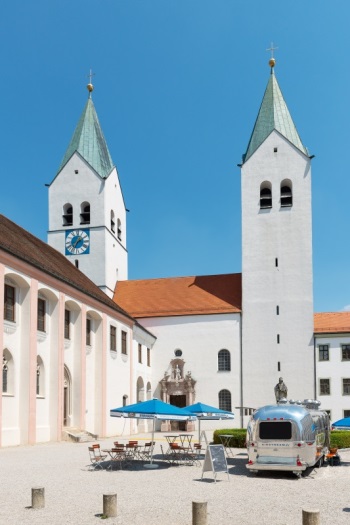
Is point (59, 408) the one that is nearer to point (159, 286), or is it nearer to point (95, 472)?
point (95, 472)

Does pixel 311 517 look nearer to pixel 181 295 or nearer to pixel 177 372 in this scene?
pixel 177 372

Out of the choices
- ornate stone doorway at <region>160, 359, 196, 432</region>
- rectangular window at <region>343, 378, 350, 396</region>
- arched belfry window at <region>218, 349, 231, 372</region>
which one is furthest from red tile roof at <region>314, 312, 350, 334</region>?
ornate stone doorway at <region>160, 359, 196, 432</region>

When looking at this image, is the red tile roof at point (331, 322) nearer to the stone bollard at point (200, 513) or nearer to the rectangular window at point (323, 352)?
the rectangular window at point (323, 352)

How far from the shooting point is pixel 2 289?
26188 millimetres

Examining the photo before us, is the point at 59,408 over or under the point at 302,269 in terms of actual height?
under

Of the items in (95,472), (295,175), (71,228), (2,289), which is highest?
(295,175)

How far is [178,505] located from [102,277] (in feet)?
128

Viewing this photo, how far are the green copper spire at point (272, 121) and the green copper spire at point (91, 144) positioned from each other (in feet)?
39.7

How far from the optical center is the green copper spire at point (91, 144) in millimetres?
53562

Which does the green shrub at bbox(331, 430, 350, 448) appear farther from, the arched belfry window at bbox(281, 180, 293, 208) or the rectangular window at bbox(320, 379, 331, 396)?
the arched belfry window at bbox(281, 180, 293, 208)

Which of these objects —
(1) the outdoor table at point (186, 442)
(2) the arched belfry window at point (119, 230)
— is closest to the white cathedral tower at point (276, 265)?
(2) the arched belfry window at point (119, 230)

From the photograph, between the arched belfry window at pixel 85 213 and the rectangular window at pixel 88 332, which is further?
the arched belfry window at pixel 85 213

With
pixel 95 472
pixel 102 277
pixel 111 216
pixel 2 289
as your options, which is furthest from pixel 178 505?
pixel 111 216

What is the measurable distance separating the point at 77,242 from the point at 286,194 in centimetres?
1721
